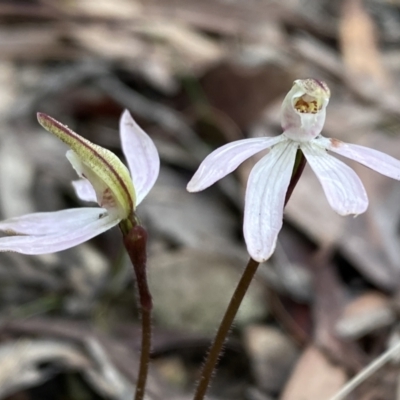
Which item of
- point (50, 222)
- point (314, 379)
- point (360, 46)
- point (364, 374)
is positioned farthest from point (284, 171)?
point (360, 46)

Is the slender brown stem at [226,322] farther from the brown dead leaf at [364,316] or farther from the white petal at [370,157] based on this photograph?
the brown dead leaf at [364,316]

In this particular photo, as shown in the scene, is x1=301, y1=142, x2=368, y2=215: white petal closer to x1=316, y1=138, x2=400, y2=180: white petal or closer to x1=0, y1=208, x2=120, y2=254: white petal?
x1=316, y1=138, x2=400, y2=180: white petal

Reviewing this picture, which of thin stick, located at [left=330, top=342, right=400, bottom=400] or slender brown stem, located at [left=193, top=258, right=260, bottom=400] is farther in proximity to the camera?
thin stick, located at [left=330, top=342, right=400, bottom=400]

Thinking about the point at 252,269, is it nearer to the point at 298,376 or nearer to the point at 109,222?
the point at 109,222

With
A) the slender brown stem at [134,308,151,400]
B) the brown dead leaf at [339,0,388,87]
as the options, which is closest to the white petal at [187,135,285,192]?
the slender brown stem at [134,308,151,400]

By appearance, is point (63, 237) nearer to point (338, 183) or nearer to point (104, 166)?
point (104, 166)

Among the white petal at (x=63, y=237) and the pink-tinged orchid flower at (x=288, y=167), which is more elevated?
the pink-tinged orchid flower at (x=288, y=167)

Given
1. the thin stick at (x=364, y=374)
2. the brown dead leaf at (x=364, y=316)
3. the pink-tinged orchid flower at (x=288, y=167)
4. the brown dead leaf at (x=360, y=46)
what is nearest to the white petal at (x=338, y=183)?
the pink-tinged orchid flower at (x=288, y=167)
